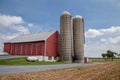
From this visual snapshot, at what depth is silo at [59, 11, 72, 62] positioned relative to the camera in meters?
55.3

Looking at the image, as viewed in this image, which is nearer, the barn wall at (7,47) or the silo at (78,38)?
the silo at (78,38)

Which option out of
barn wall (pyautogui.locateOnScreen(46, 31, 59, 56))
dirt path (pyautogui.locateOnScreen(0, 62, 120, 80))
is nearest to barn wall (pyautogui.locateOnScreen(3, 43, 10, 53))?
barn wall (pyautogui.locateOnScreen(46, 31, 59, 56))

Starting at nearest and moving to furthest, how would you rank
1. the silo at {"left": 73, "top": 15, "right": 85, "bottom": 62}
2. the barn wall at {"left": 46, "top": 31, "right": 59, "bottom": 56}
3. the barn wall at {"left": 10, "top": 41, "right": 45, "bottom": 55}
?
the barn wall at {"left": 10, "top": 41, "right": 45, "bottom": 55}
the barn wall at {"left": 46, "top": 31, "right": 59, "bottom": 56}
the silo at {"left": 73, "top": 15, "right": 85, "bottom": 62}

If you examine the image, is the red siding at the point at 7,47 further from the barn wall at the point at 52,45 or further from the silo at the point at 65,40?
the silo at the point at 65,40

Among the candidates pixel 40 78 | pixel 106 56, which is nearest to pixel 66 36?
pixel 40 78

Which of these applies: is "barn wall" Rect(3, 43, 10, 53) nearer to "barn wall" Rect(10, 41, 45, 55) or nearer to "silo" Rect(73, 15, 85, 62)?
"barn wall" Rect(10, 41, 45, 55)

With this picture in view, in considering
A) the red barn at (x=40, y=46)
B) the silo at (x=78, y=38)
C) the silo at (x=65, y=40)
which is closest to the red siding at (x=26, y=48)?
the red barn at (x=40, y=46)

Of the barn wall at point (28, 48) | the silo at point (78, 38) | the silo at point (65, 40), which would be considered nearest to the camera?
the barn wall at point (28, 48)

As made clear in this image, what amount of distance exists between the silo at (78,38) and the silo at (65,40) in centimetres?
294

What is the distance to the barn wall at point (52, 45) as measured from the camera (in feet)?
179

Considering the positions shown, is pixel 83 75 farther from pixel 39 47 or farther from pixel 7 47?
pixel 7 47

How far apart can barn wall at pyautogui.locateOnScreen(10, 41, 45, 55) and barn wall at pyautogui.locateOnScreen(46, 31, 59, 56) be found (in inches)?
65.8

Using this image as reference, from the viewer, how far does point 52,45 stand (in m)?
56.2

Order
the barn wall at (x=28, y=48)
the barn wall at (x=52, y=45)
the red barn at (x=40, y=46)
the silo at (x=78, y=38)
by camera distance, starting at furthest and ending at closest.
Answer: the silo at (x=78, y=38) < the barn wall at (x=52, y=45) < the barn wall at (x=28, y=48) < the red barn at (x=40, y=46)
